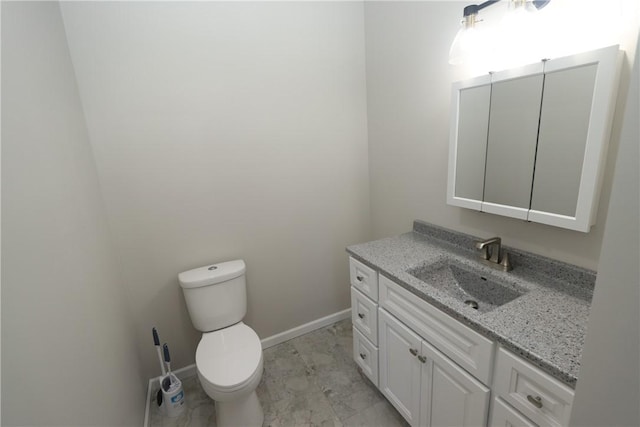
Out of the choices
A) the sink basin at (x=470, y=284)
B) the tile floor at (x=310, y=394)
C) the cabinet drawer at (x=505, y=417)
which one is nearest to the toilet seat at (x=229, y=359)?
the tile floor at (x=310, y=394)

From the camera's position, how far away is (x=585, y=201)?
1.07m

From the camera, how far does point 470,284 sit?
55.9 inches

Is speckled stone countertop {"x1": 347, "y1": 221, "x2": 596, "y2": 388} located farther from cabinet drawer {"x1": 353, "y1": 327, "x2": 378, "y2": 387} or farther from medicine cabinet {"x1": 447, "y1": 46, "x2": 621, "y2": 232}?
cabinet drawer {"x1": 353, "y1": 327, "x2": 378, "y2": 387}

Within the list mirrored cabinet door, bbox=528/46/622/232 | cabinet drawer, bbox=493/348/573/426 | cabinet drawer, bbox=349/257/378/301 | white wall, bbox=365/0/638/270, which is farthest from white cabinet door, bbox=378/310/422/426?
mirrored cabinet door, bbox=528/46/622/232

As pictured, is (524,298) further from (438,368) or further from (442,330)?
(438,368)

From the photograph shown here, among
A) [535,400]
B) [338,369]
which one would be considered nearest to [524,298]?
[535,400]

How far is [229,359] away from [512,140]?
171cm

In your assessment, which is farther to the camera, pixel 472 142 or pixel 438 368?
pixel 472 142

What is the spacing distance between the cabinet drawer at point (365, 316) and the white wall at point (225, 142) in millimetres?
606

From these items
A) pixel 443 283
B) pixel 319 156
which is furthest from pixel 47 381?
pixel 319 156

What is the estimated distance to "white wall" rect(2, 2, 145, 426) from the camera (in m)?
0.68

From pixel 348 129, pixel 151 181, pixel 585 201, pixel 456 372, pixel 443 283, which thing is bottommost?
pixel 456 372

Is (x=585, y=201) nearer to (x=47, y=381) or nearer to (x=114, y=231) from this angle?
(x=47, y=381)

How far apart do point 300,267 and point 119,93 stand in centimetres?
152
